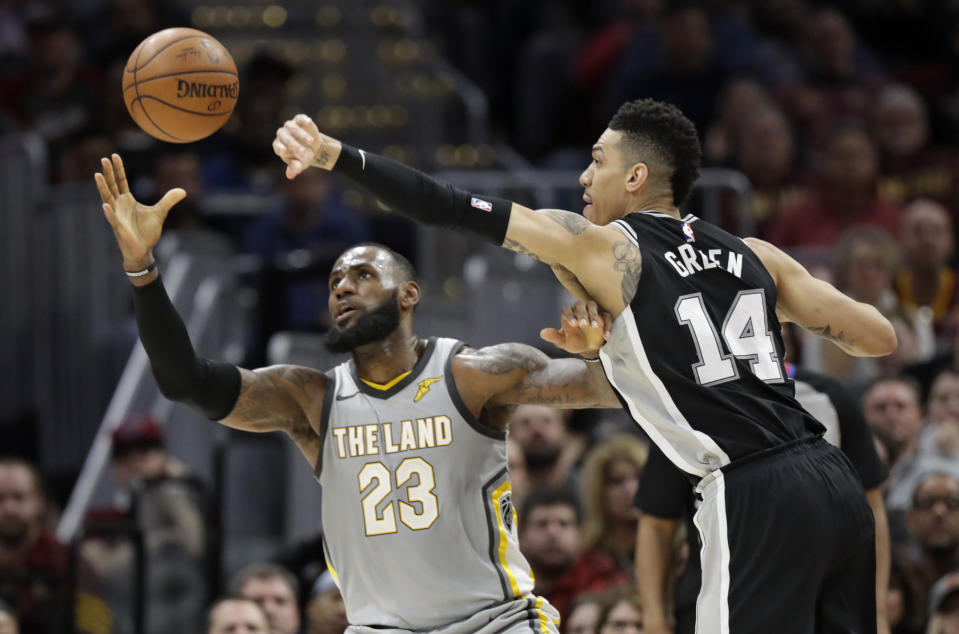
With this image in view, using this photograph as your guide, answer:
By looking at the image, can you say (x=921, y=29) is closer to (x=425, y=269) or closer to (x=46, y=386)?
(x=425, y=269)

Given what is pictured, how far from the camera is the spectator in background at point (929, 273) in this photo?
9539mm

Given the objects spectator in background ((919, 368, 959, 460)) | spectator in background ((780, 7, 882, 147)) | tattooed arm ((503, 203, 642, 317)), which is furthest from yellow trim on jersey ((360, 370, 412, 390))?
spectator in background ((780, 7, 882, 147))

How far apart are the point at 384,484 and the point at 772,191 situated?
20.7 ft

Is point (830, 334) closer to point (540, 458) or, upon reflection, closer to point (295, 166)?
point (295, 166)

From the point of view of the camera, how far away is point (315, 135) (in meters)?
4.77

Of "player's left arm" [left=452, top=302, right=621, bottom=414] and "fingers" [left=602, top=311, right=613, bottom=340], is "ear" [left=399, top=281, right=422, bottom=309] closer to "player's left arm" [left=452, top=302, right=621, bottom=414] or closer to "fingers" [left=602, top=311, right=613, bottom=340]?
"player's left arm" [left=452, top=302, right=621, bottom=414]

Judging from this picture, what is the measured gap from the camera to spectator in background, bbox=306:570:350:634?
7.38 m

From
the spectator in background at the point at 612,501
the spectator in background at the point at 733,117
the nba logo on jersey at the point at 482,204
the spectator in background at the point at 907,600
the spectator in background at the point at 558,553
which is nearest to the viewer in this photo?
the nba logo on jersey at the point at 482,204

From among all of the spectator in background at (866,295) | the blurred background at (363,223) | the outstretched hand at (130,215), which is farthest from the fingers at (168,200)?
the spectator in background at (866,295)

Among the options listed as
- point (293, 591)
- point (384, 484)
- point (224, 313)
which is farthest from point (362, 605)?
point (224, 313)

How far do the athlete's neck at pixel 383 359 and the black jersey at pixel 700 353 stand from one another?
3.81ft

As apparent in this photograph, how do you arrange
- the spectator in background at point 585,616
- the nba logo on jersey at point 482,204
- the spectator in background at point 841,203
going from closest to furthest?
the nba logo on jersey at point 482,204 < the spectator in background at point 585,616 < the spectator in background at point 841,203

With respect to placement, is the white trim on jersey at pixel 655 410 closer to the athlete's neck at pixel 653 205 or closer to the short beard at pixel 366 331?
the athlete's neck at pixel 653 205

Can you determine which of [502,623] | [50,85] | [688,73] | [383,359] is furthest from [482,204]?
[50,85]
